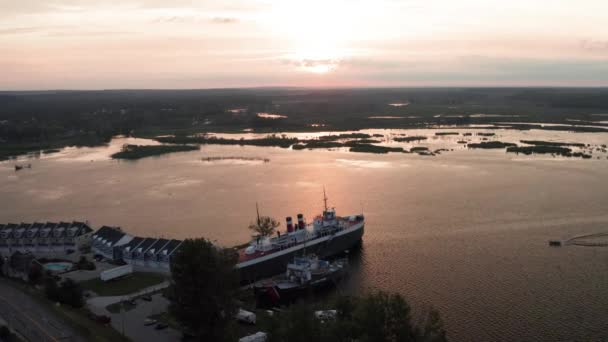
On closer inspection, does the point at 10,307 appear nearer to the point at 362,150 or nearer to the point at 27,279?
the point at 27,279

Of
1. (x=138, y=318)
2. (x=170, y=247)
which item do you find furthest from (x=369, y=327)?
(x=170, y=247)

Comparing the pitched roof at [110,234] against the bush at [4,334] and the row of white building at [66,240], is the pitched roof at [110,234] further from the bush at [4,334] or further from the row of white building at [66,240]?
the bush at [4,334]

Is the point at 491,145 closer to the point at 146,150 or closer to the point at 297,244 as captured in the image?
the point at 146,150

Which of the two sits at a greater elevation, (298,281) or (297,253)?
(297,253)

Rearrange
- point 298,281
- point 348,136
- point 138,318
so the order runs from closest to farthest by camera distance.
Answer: point 138,318
point 298,281
point 348,136

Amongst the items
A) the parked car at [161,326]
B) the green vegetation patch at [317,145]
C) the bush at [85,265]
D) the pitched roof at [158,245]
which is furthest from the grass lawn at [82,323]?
the green vegetation patch at [317,145]

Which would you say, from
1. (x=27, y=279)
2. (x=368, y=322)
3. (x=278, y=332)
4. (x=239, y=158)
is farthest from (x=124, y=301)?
(x=239, y=158)
